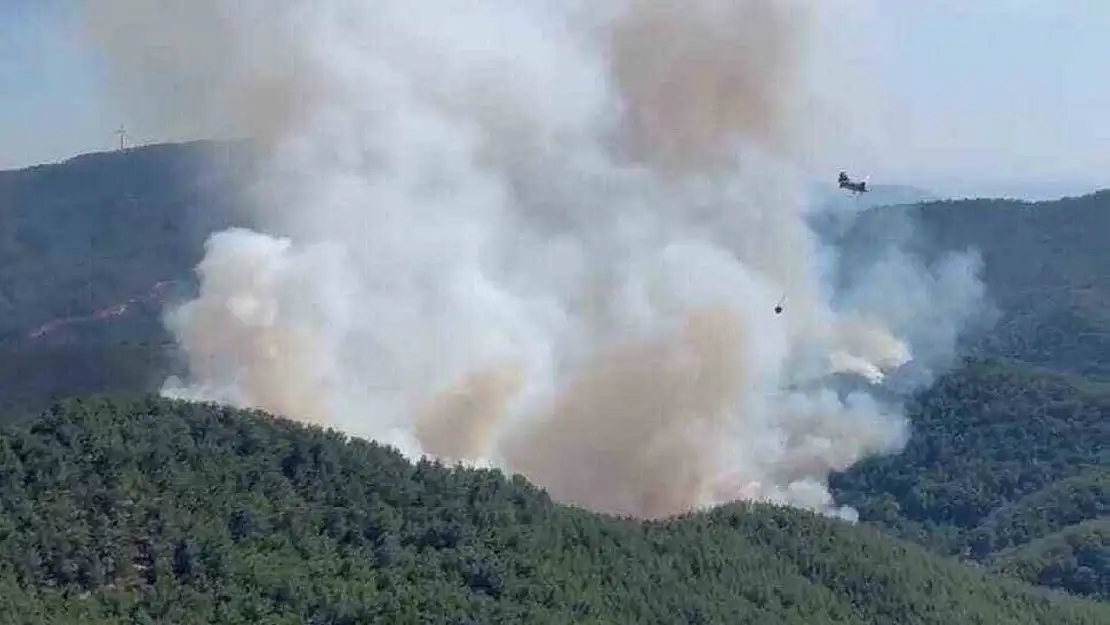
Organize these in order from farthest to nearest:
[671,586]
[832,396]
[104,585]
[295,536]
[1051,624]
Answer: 1. [832,396]
2. [1051,624]
3. [671,586]
4. [295,536]
5. [104,585]

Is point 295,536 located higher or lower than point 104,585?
higher

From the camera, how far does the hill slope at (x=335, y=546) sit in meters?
52.3

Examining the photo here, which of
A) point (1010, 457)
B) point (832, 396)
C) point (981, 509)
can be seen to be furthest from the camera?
point (1010, 457)

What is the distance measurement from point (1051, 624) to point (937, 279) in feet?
391

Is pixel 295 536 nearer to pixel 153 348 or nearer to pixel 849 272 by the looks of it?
pixel 153 348

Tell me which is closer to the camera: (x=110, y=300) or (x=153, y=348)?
(x=153, y=348)

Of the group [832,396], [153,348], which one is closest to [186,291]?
[153,348]

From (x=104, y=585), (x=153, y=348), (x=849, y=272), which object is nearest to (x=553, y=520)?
(x=104, y=585)

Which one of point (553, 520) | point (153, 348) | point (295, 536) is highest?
point (153, 348)

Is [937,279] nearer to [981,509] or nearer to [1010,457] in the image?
[1010,457]

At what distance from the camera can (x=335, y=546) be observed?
60.2 m

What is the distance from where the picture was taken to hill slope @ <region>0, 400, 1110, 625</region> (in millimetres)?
52344

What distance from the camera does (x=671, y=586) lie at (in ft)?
221

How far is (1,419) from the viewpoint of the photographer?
10606 cm
